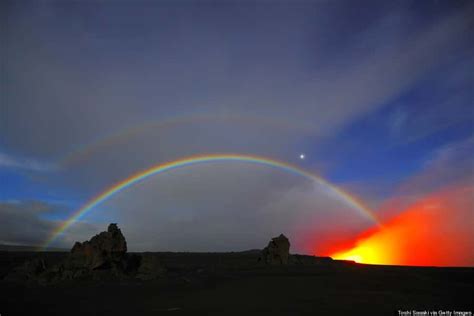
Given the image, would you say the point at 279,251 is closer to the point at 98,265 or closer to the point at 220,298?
the point at 98,265

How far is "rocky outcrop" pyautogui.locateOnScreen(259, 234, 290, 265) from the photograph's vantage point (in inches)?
2552

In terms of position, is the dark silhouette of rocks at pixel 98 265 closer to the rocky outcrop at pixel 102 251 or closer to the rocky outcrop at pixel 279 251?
the rocky outcrop at pixel 102 251

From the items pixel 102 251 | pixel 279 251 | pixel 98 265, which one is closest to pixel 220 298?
pixel 98 265

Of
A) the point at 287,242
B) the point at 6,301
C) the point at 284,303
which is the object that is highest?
the point at 287,242

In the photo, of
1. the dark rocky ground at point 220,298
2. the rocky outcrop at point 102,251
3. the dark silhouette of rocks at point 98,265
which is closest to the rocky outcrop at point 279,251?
the dark silhouette of rocks at point 98,265

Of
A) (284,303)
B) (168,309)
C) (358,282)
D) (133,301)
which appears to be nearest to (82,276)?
(133,301)

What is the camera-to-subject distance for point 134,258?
48375 millimetres

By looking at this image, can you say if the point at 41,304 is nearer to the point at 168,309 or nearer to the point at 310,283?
the point at 168,309

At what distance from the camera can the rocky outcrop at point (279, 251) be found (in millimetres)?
64812

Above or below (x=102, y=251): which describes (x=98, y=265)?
below

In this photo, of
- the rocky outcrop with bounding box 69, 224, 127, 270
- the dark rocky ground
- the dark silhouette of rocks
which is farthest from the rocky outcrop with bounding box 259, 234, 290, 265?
the rocky outcrop with bounding box 69, 224, 127, 270

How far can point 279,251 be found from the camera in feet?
213

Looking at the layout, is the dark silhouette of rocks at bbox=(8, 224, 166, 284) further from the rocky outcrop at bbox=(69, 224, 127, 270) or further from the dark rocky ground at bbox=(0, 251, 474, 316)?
the dark rocky ground at bbox=(0, 251, 474, 316)

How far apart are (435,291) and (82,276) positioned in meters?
33.5
